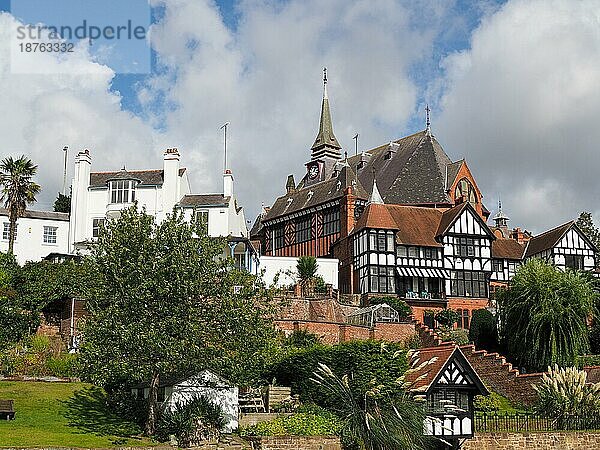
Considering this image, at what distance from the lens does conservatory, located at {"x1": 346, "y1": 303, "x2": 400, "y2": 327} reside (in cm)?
4547

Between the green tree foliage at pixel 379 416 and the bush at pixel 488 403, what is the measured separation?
24.3ft

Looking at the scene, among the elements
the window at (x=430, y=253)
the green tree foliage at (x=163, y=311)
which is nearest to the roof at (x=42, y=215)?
the window at (x=430, y=253)

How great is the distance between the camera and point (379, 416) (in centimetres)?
2588

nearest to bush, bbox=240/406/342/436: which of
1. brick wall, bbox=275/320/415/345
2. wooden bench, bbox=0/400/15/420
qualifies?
wooden bench, bbox=0/400/15/420

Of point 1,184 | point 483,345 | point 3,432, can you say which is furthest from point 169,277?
point 1,184

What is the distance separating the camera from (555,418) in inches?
1181

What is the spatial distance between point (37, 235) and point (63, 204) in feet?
29.3

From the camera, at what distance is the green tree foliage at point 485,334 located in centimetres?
4366

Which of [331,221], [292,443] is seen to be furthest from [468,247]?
[292,443]

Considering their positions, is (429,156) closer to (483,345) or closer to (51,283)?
(483,345)

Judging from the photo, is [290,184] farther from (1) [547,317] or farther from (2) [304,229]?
(1) [547,317]

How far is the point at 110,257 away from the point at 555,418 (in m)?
16.5

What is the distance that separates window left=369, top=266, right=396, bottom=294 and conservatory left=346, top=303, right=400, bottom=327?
20.1ft

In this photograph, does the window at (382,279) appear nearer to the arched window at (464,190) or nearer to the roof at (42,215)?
the arched window at (464,190)
